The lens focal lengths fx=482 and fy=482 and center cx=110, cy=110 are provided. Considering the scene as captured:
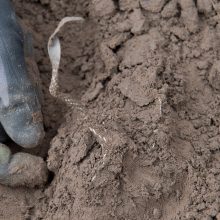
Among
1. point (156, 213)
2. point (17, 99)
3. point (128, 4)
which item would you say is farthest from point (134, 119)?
point (128, 4)

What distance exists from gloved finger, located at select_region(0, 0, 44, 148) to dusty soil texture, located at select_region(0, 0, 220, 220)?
103 mm

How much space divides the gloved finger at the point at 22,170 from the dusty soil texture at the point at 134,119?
41mm

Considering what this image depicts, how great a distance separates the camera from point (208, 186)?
Result: 183cm

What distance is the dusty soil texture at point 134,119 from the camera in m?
1.78

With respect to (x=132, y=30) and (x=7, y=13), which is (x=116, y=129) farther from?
(x=7, y=13)

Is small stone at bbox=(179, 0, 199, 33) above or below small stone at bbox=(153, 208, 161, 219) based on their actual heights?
above

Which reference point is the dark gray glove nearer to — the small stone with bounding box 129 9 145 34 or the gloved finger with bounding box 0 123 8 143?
the gloved finger with bounding box 0 123 8 143

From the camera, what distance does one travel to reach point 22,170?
74.5 inches

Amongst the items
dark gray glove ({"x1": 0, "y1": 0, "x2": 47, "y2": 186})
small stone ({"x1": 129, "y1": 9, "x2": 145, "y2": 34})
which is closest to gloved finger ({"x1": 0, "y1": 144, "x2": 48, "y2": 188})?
dark gray glove ({"x1": 0, "y1": 0, "x2": 47, "y2": 186})

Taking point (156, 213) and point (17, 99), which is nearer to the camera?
point (156, 213)

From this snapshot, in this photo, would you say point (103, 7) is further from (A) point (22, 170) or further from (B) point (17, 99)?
(A) point (22, 170)

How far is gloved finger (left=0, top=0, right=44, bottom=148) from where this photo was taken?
1924 mm

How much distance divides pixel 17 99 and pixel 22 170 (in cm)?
28

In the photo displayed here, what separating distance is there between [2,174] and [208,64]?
3.14ft
